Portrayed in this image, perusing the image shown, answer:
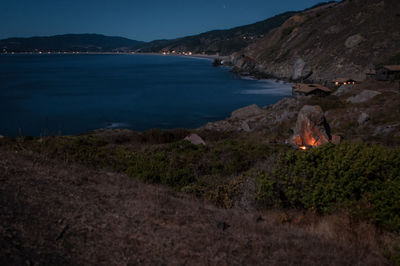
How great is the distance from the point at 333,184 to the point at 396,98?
27721mm

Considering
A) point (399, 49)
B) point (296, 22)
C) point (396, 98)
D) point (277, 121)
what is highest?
point (296, 22)

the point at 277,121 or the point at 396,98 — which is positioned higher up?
the point at 396,98

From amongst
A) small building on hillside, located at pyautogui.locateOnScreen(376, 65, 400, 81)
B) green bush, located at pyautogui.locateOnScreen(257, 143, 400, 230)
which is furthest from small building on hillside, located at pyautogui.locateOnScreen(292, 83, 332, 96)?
green bush, located at pyautogui.locateOnScreen(257, 143, 400, 230)

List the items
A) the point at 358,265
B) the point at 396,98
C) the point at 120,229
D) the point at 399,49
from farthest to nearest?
1. the point at 399,49
2. the point at 396,98
3. the point at 120,229
4. the point at 358,265

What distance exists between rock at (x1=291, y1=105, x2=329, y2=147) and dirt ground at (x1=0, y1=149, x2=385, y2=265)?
1418cm

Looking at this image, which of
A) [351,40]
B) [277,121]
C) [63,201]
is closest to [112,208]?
[63,201]

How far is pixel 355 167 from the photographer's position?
23.0 ft

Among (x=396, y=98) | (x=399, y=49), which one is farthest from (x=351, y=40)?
(x=396, y=98)

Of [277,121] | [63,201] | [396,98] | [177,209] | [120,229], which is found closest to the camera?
[120,229]

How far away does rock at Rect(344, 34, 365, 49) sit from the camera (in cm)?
7444

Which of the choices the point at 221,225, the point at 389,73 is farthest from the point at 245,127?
the point at 221,225

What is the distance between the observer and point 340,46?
77.4m

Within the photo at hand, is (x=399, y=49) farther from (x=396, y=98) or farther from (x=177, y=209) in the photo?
(x=177, y=209)

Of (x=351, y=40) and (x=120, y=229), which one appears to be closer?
(x=120, y=229)
